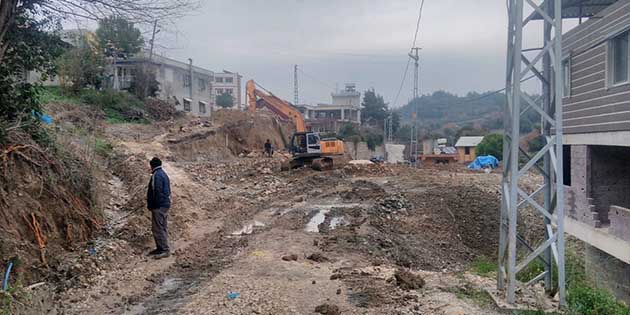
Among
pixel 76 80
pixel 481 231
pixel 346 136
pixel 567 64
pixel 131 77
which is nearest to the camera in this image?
pixel 567 64

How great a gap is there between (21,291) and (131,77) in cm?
3402

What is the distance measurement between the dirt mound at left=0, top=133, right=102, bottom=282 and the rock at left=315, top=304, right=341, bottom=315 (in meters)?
3.78

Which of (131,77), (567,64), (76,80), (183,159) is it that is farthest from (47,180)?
(131,77)

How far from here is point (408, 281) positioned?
24.0 feet

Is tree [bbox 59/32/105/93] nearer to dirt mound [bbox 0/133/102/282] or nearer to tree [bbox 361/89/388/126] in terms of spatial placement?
dirt mound [bbox 0/133/102/282]

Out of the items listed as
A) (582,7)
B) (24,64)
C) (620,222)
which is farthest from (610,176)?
(24,64)

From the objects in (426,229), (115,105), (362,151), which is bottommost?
(426,229)

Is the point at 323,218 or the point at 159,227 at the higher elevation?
the point at 159,227

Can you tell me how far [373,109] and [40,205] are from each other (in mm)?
70744

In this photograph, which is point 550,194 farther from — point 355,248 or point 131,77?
point 131,77

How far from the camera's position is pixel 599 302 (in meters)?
6.39

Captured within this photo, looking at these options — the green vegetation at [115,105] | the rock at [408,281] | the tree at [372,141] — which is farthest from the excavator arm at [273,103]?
the rock at [408,281]

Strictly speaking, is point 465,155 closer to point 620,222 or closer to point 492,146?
point 492,146

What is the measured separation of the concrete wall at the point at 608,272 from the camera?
1030cm
